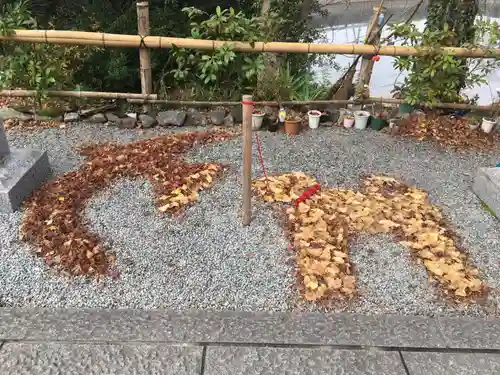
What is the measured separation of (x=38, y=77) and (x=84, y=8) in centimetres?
171

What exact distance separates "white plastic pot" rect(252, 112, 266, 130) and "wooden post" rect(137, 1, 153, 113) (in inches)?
48.8

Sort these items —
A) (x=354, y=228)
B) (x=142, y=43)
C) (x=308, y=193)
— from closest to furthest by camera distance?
(x=354, y=228) < (x=308, y=193) < (x=142, y=43)

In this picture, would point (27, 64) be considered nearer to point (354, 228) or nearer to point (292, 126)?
point (292, 126)

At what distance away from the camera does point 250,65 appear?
452 centimetres

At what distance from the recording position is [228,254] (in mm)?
2654

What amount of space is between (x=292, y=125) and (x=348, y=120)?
0.71 m

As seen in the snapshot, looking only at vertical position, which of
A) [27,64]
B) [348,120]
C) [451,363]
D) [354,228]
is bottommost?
[451,363]

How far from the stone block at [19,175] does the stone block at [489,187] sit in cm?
360

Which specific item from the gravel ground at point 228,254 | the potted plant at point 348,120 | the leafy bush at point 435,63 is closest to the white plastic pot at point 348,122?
the potted plant at point 348,120

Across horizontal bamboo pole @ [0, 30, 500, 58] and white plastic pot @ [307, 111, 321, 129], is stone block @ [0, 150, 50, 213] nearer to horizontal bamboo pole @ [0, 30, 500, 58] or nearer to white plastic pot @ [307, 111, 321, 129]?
horizontal bamboo pole @ [0, 30, 500, 58]

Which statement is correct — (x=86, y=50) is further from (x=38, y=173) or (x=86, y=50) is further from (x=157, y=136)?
(x=38, y=173)

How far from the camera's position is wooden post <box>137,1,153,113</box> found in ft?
13.6

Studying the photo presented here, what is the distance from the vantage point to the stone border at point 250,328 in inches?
78.2

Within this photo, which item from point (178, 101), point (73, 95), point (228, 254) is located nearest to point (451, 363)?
point (228, 254)
